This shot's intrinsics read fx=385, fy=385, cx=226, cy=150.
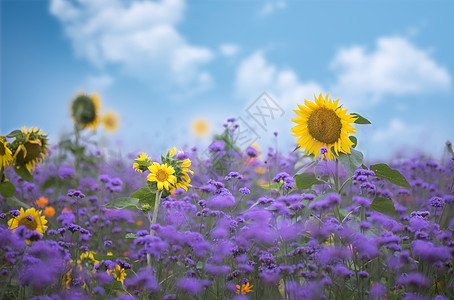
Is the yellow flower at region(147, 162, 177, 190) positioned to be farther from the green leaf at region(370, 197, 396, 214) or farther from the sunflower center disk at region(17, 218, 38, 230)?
the green leaf at region(370, 197, 396, 214)

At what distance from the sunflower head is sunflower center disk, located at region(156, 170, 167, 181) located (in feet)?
17.4

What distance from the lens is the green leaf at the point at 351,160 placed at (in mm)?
3277

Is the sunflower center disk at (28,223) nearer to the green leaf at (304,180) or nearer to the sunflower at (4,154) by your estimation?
the sunflower at (4,154)

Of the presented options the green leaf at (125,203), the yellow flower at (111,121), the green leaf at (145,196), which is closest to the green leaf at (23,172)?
the green leaf at (145,196)

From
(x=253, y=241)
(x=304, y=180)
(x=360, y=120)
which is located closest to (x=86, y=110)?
(x=253, y=241)

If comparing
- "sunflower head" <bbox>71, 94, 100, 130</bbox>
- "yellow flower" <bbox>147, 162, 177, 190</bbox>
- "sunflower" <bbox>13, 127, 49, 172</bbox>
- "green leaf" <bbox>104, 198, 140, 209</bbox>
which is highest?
"sunflower head" <bbox>71, 94, 100, 130</bbox>

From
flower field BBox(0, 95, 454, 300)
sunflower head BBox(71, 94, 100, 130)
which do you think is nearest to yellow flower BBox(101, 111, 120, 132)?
sunflower head BBox(71, 94, 100, 130)

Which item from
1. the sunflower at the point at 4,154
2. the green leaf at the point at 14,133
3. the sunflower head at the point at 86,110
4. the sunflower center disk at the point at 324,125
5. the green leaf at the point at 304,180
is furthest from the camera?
the sunflower head at the point at 86,110

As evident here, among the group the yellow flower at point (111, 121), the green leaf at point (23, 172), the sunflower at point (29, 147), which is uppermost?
the yellow flower at point (111, 121)

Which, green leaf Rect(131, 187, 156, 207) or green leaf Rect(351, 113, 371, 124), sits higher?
green leaf Rect(351, 113, 371, 124)

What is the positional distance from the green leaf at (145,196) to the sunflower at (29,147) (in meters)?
1.58

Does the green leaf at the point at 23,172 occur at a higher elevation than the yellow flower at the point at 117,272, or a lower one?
higher

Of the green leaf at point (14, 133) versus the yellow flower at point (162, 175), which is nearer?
the yellow flower at point (162, 175)

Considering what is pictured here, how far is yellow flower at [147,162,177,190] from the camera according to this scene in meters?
3.11
